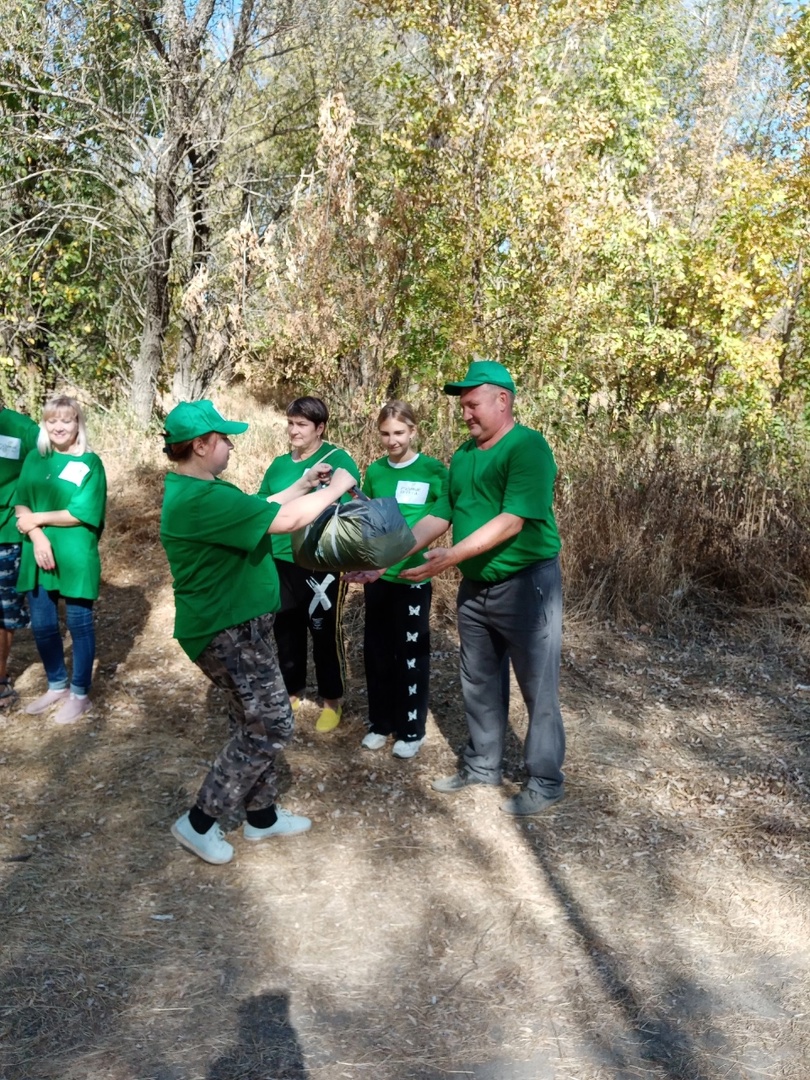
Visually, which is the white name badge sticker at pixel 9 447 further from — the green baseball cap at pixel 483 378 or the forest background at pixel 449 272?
the forest background at pixel 449 272

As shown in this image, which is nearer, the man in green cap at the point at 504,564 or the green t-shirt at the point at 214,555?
the green t-shirt at the point at 214,555

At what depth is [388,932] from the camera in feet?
11.1

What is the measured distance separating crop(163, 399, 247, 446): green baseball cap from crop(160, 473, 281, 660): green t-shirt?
15cm

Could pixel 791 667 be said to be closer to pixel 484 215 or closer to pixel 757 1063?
pixel 757 1063

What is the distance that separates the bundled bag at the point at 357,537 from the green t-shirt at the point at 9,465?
7.30ft

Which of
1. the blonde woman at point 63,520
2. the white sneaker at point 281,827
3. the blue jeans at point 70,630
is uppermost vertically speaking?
the blonde woman at point 63,520

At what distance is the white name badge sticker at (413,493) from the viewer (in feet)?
14.9

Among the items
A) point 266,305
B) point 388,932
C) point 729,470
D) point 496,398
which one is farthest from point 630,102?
point 388,932

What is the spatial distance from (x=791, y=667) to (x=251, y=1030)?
4331 mm

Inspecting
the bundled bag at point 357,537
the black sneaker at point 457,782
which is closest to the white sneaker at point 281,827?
the black sneaker at point 457,782

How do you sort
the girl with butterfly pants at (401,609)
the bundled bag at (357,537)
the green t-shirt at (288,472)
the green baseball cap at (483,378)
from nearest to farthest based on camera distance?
the bundled bag at (357,537) → the green baseball cap at (483,378) → the girl with butterfly pants at (401,609) → the green t-shirt at (288,472)

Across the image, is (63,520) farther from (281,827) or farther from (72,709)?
(281,827)

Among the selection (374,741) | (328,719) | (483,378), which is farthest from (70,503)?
(483,378)

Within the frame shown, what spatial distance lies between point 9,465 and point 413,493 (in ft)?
7.24
